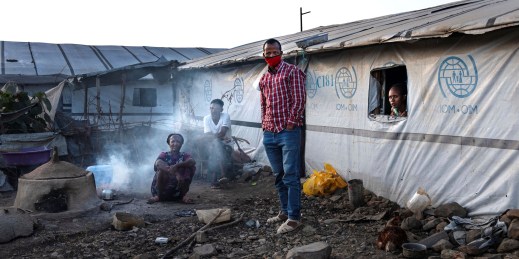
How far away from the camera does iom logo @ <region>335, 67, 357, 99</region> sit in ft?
22.8

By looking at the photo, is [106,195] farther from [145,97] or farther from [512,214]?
[145,97]

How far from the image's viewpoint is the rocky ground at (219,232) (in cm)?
462

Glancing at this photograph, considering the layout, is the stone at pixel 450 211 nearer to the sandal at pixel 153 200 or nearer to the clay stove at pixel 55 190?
the sandal at pixel 153 200

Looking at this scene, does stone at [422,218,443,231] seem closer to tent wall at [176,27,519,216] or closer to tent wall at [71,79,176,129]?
tent wall at [176,27,519,216]

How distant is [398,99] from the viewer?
6.17 metres

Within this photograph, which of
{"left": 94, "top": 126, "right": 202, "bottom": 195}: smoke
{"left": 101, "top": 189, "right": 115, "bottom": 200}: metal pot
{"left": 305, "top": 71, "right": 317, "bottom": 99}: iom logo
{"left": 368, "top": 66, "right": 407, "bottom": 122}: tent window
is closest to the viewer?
{"left": 368, "top": 66, "right": 407, "bottom": 122}: tent window

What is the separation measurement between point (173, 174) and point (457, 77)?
4.26m

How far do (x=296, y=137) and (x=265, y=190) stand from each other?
9.80 feet

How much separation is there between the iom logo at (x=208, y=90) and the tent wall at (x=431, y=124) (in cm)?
445

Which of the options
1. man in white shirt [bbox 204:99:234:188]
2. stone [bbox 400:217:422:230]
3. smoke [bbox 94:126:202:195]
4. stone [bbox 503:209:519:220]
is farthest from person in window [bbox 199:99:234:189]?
stone [bbox 503:209:519:220]

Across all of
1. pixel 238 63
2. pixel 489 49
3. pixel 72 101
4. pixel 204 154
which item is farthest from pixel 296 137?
pixel 72 101

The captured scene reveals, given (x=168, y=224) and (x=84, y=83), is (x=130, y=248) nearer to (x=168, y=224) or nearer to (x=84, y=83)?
(x=168, y=224)

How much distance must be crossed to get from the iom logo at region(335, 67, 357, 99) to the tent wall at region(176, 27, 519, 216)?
2cm

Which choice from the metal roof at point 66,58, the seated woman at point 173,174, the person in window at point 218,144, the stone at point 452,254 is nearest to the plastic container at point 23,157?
the seated woman at point 173,174
